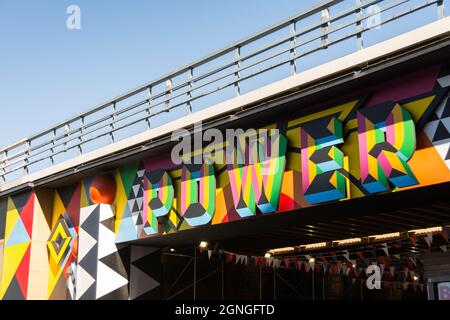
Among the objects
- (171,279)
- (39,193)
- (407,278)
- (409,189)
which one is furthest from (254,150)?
(407,278)

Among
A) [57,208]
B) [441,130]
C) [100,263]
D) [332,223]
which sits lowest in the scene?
[100,263]

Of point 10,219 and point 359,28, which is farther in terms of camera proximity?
point 10,219

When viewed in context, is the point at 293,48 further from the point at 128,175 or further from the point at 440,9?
the point at 128,175

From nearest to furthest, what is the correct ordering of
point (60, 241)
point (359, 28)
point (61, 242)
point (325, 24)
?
point (359, 28) → point (325, 24) → point (61, 242) → point (60, 241)

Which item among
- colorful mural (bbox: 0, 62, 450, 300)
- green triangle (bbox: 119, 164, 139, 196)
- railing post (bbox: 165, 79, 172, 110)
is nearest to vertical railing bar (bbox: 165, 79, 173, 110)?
railing post (bbox: 165, 79, 172, 110)

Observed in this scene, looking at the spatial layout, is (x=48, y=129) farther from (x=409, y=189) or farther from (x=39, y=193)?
(x=409, y=189)

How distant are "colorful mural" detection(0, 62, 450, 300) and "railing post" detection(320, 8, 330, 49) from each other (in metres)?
1.20

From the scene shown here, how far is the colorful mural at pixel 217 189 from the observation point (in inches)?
392

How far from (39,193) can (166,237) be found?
5.37 meters

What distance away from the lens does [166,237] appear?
15.2 metres

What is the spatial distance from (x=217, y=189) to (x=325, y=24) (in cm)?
413

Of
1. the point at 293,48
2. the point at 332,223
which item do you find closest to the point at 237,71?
the point at 293,48

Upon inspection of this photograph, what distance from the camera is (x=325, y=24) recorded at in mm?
11500

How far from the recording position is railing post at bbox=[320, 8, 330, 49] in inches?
450
